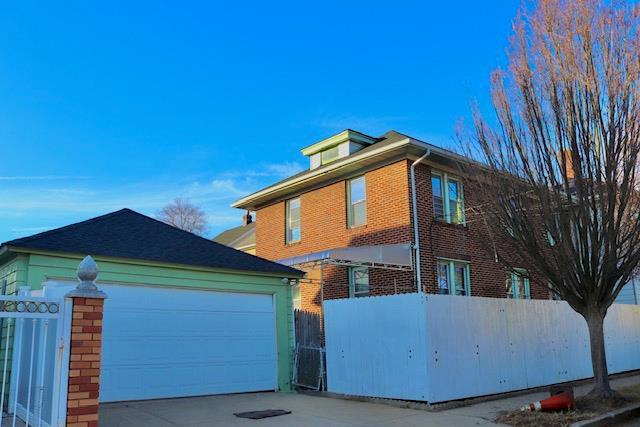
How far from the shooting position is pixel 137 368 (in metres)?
10.4

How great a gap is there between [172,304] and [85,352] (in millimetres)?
5792

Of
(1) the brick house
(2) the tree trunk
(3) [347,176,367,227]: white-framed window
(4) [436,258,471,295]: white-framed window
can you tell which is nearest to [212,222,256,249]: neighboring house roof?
(1) the brick house

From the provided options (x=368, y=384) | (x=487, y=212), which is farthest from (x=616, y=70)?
(x=368, y=384)

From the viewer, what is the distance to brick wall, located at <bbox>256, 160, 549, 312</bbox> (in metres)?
14.4

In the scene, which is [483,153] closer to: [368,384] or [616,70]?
[616,70]

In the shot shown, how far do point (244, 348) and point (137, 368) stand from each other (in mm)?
2405

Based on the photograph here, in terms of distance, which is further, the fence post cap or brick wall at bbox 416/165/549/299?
brick wall at bbox 416/165/549/299

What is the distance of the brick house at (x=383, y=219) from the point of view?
14.4m

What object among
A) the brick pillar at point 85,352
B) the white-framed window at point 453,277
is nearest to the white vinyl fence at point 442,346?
the white-framed window at point 453,277

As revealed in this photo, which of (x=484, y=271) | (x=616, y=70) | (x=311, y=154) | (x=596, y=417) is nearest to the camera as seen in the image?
(x=596, y=417)

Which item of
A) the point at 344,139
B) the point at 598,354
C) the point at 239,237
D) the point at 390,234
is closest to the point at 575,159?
the point at 598,354

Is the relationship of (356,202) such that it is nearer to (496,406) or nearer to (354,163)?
(354,163)

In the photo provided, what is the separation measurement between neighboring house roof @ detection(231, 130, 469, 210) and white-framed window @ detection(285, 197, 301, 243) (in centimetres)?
33

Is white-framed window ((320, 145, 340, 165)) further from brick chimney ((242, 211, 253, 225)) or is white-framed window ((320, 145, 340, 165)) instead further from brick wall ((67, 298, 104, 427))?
brick chimney ((242, 211, 253, 225))
